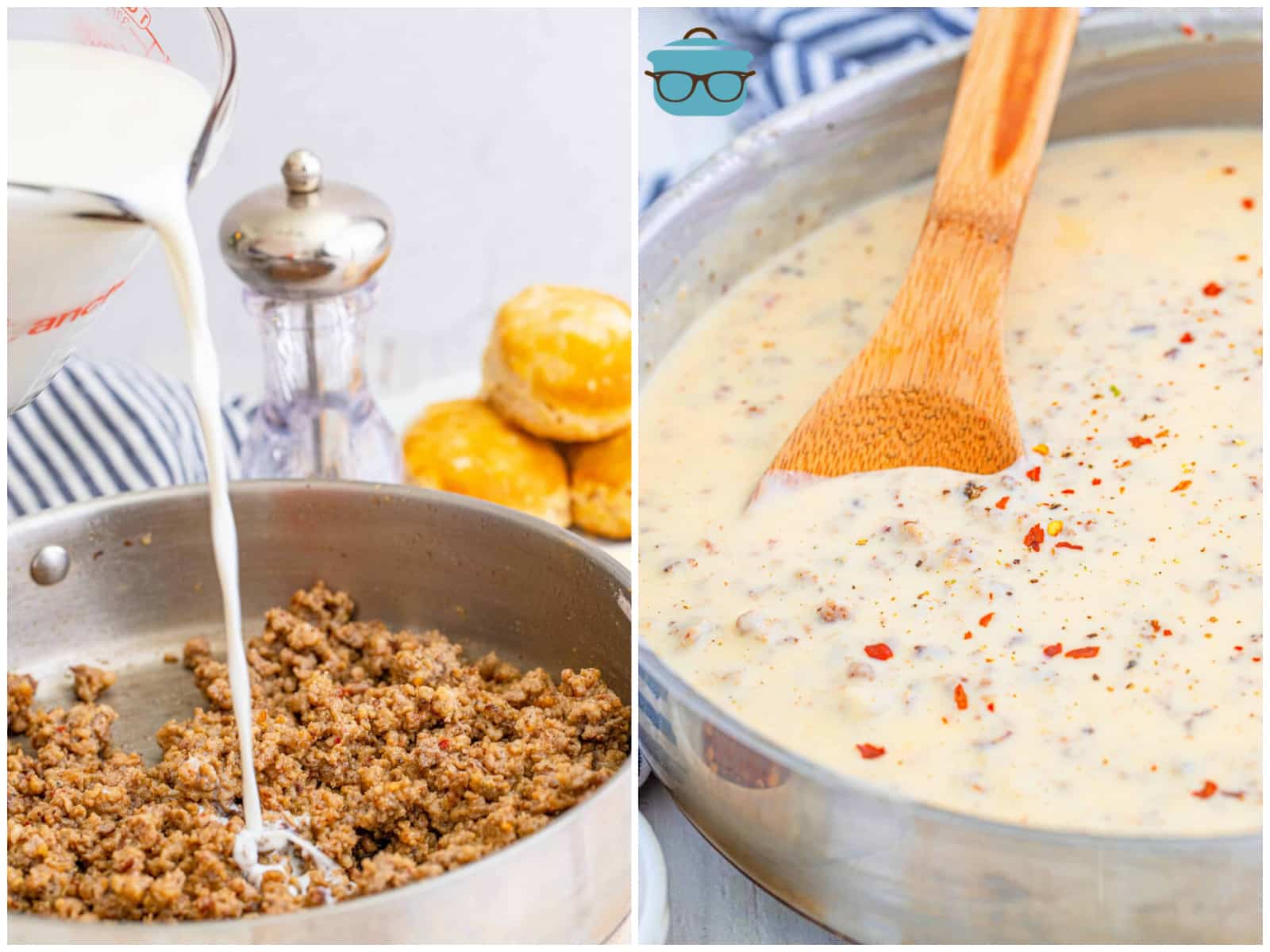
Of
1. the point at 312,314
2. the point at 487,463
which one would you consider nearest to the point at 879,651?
the point at 487,463

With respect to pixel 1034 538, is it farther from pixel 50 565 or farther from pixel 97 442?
pixel 97 442

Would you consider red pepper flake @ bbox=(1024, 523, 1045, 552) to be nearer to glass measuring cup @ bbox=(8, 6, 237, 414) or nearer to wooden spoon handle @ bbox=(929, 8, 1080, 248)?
wooden spoon handle @ bbox=(929, 8, 1080, 248)

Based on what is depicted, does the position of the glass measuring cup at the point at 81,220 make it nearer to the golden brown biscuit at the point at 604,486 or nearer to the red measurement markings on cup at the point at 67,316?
the red measurement markings on cup at the point at 67,316

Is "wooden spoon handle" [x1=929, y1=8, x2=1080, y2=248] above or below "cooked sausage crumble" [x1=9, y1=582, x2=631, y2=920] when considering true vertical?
above

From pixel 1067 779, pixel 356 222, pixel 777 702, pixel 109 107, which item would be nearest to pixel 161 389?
pixel 356 222

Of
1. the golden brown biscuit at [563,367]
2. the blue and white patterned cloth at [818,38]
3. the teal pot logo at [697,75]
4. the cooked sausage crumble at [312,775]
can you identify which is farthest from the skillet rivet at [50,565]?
the blue and white patterned cloth at [818,38]

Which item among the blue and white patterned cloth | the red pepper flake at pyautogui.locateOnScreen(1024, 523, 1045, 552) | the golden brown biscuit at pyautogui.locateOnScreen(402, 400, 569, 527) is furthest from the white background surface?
the red pepper flake at pyautogui.locateOnScreen(1024, 523, 1045, 552)

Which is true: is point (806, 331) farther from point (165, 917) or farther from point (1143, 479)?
point (165, 917)
